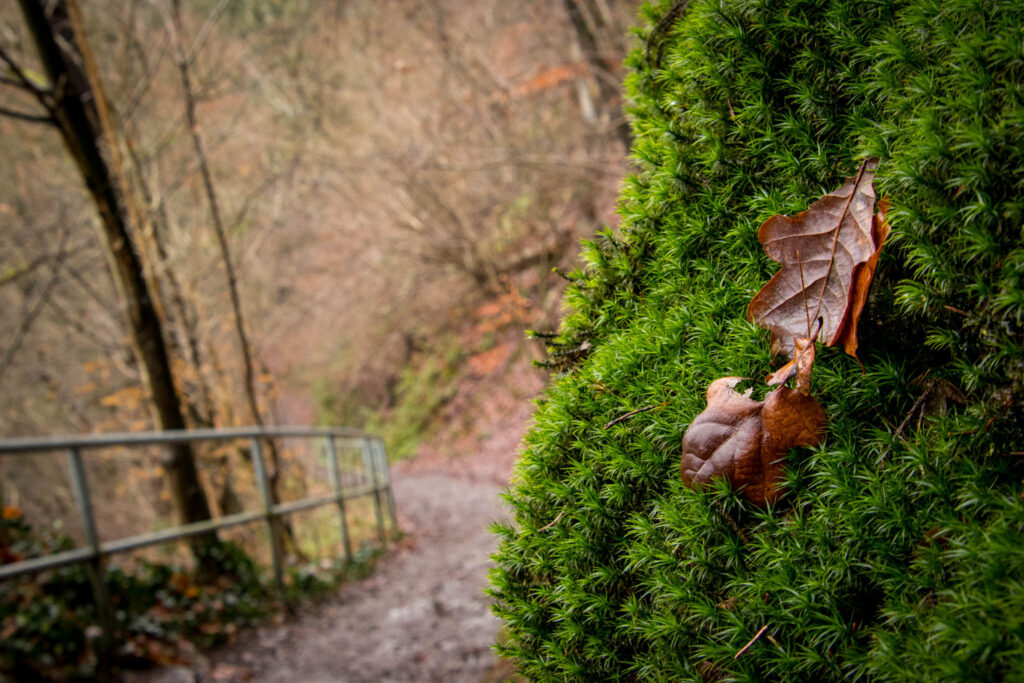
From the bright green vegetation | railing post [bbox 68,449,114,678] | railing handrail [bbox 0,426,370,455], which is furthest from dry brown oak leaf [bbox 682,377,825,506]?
railing post [bbox 68,449,114,678]

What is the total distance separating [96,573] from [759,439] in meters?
4.22

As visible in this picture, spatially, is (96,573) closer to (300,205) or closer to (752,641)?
(752,641)

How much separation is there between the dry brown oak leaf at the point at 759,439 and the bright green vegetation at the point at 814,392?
2 centimetres

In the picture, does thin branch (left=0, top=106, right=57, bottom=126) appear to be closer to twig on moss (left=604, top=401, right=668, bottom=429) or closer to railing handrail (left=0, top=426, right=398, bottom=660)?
railing handrail (left=0, top=426, right=398, bottom=660)

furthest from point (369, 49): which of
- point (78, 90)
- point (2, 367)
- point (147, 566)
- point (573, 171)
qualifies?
point (147, 566)

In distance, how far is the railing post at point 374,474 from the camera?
8734mm

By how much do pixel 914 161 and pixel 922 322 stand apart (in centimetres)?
25

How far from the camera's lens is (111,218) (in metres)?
5.86

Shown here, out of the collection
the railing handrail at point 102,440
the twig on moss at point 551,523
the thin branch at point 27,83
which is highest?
the thin branch at point 27,83

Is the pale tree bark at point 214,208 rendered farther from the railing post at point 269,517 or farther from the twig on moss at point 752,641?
the twig on moss at point 752,641

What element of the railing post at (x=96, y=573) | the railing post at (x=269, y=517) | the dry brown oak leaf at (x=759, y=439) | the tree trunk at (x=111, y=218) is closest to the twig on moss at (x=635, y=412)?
the dry brown oak leaf at (x=759, y=439)

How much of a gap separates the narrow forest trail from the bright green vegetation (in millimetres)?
1389

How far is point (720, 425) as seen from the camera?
91 centimetres

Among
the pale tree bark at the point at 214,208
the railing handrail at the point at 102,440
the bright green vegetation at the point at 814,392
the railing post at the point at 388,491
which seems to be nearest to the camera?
the bright green vegetation at the point at 814,392
